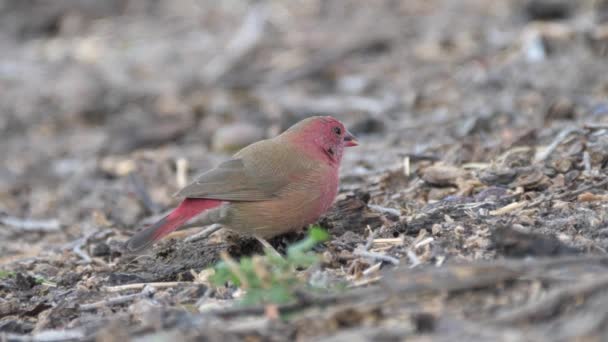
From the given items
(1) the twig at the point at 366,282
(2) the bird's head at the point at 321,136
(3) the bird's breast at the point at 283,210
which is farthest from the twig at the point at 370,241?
(2) the bird's head at the point at 321,136

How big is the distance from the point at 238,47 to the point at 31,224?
4.82m

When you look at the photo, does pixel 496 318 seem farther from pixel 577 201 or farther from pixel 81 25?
pixel 81 25

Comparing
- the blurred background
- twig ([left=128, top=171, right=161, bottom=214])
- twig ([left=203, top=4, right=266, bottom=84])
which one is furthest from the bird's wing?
twig ([left=203, top=4, right=266, bottom=84])

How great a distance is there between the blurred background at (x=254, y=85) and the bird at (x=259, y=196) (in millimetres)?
850

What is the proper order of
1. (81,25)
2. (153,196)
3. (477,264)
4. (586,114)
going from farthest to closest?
(81,25), (153,196), (586,114), (477,264)

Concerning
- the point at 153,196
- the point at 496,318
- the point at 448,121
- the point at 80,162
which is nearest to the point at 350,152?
the point at 448,121

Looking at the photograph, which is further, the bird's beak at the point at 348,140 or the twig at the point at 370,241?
the bird's beak at the point at 348,140

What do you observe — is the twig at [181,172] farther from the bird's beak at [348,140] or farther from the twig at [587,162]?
the twig at [587,162]

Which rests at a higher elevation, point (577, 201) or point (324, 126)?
point (324, 126)

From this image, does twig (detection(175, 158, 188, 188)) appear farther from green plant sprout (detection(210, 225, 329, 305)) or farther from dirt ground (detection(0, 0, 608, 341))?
green plant sprout (detection(210, 225, 329, 305))

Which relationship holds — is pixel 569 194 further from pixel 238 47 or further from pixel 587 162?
pixel 238 47

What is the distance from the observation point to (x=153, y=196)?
7.15m

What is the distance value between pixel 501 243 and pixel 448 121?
13.7 feet

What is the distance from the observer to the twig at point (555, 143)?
18.0ft
